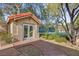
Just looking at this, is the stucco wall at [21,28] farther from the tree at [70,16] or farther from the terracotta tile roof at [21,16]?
the tree at [70,16]

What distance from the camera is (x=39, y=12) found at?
263 centimetres

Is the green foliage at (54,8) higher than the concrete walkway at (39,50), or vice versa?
the green foliage at (54,8)

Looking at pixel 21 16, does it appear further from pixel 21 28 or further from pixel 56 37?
pixel 56 37

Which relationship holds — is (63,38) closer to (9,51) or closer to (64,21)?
(64,21)

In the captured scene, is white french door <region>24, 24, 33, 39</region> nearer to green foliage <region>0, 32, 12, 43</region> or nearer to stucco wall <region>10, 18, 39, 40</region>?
stucco wall <region>10, 18, 39, 40</region>

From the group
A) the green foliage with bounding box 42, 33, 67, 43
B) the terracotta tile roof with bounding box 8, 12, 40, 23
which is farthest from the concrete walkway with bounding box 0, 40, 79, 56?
the terracotta tile roof with bounding box 8, 12, 40, 23

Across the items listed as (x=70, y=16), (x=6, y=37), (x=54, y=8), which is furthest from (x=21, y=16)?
(x=70, y=16)

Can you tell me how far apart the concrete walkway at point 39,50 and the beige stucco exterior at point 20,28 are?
86mm

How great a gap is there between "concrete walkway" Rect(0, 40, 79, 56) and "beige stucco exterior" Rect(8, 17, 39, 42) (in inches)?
3.4

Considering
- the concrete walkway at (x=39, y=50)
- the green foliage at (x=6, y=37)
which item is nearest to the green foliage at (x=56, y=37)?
the concrete walkway at (x=39, y=50)

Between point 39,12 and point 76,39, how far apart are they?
546 millimetres

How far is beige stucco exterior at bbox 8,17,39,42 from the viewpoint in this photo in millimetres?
2596

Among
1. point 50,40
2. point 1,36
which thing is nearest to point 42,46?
point 50,40

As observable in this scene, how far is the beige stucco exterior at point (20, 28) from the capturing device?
8.52ft
